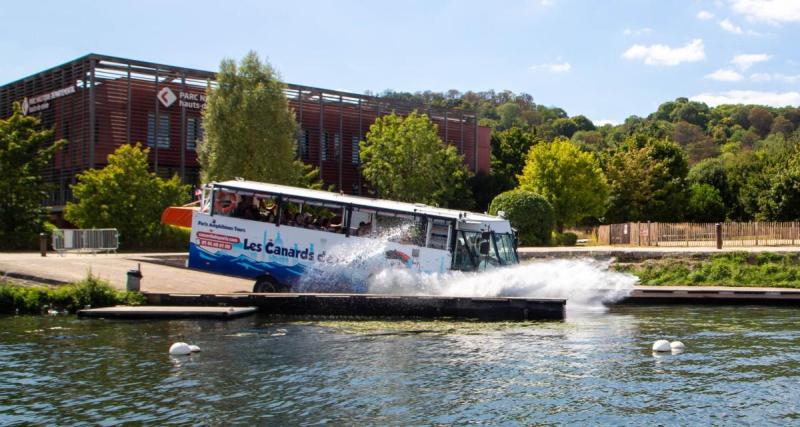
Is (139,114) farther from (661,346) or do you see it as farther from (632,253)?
(661,346)

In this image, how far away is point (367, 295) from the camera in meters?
24.9

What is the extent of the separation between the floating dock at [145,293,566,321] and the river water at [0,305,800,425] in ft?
3.02

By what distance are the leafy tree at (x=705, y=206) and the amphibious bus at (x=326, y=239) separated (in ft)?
172

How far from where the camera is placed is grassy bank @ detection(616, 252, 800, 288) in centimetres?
3388

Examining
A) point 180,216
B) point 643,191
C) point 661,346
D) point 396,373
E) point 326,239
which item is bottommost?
point 396,373

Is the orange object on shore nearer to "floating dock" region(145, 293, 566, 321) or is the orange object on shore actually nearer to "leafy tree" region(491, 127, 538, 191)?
"floating dock" region(145, 293, 566, 321)

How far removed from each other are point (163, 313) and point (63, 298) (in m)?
4.09

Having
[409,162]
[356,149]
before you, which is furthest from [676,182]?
[356,149]

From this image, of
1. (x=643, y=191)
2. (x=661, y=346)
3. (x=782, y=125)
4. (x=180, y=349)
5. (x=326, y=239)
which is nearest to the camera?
(x=180, y=349)

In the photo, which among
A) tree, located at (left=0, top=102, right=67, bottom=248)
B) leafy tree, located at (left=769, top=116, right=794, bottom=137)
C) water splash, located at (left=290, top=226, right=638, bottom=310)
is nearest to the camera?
water splash, located at (left=290, top=226, right=638, bottom=310)

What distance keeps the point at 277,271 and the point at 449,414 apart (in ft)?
48.6

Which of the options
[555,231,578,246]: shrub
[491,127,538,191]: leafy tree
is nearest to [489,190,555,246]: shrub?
[555,231,578,246]: shrub

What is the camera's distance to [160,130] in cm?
5609

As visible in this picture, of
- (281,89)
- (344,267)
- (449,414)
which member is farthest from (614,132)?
(449,414)
